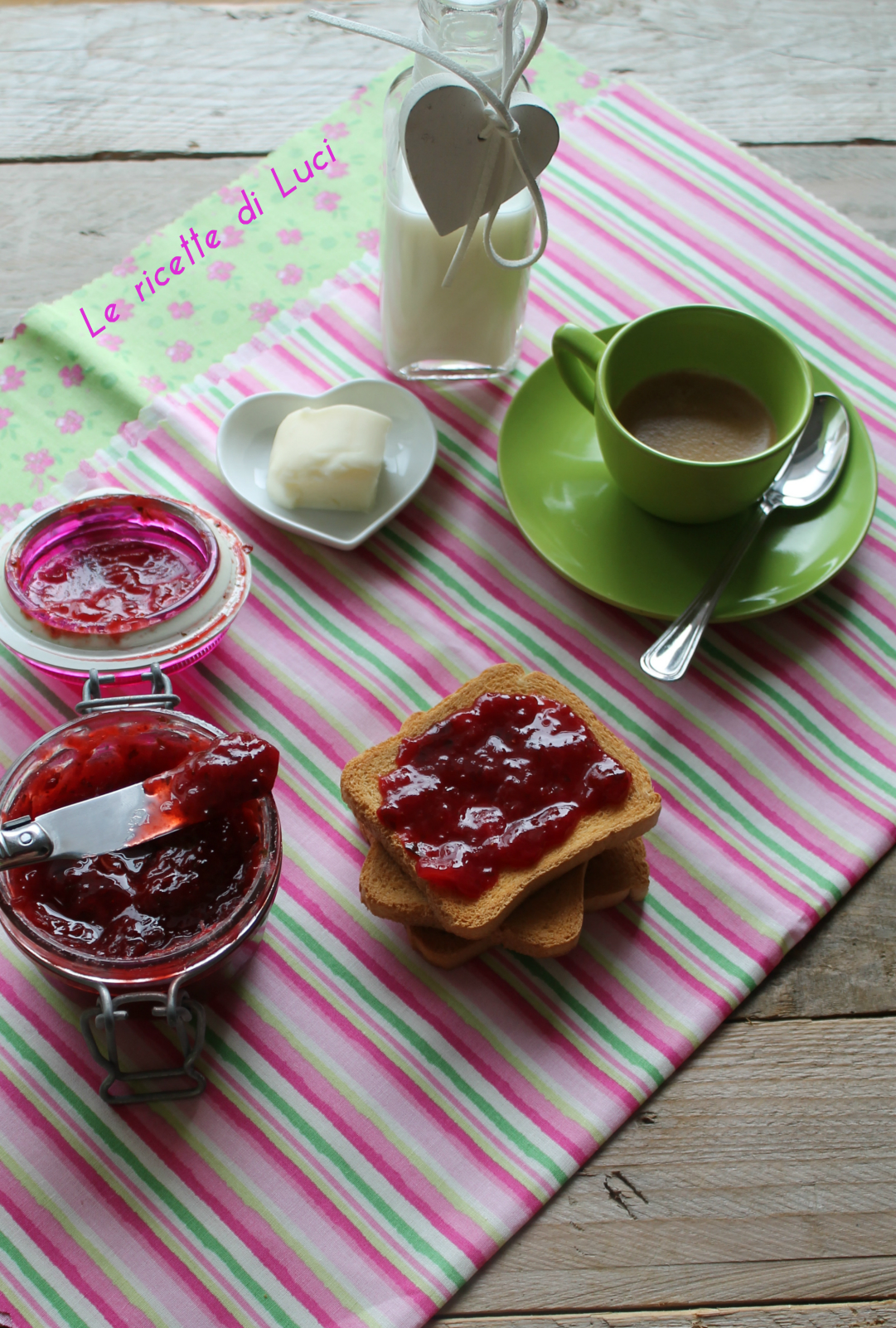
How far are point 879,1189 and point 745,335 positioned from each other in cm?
97

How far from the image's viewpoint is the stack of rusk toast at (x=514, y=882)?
1.12 meters

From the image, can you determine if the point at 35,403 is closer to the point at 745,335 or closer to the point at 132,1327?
the point at 745,335

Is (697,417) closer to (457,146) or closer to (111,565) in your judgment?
(457,146)

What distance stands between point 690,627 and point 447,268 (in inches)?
21.1

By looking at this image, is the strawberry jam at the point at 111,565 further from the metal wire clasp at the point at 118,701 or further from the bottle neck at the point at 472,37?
the bottle neck at the point at 472,37

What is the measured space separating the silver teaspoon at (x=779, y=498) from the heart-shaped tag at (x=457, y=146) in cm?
45

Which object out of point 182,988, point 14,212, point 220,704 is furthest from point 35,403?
point 182,988

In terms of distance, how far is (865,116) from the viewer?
1.77m

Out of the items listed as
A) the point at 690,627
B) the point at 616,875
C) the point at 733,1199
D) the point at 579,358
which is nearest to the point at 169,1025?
the point at 616,875

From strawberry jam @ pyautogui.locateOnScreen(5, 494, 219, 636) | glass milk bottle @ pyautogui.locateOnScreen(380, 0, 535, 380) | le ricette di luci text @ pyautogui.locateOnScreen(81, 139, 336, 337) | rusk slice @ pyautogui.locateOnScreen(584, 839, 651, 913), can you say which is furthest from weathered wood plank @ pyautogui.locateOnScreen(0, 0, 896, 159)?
rusk slice @ pyautogui.locateOnScreen(584, 839, 651, 913)

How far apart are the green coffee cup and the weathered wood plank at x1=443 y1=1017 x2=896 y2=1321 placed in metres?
0.61

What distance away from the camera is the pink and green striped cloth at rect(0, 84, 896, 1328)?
108 cm

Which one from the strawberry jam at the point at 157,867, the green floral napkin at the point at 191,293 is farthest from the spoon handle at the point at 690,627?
the green floral napkin at the point at 191,293

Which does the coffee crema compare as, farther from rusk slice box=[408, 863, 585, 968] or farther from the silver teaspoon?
rusk slice box=[408, 863, 585, 968]
